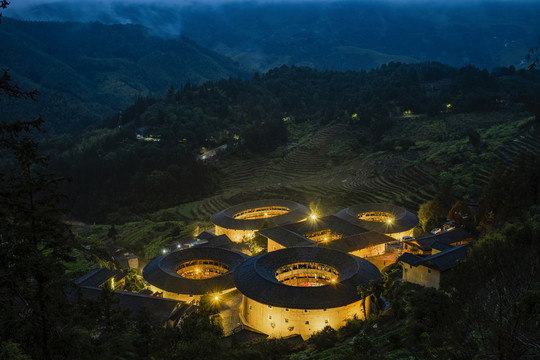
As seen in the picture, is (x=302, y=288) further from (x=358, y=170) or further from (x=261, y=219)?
(x=358, y=170)

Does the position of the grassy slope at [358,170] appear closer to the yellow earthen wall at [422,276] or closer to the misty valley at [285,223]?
the misty valley at [285,223]

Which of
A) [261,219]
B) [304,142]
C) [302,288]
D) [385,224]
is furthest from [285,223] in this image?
[304,142]

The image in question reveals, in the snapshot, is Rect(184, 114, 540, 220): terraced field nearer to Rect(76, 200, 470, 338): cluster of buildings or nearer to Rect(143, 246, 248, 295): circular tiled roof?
Rect(76, 200, 470, 338): cluster of buildings

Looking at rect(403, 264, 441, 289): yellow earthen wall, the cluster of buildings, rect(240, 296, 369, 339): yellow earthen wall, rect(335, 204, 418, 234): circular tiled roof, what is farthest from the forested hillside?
rect(240, 296, 369, 339): yellow earthen wall

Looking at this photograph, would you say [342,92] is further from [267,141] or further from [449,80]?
[267,141]

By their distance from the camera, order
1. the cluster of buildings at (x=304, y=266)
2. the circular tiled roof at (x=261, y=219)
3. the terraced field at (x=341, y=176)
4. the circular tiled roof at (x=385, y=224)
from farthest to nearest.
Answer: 1. the terraced field at (x=341, y=176)
2. the circular tiled roof at (x=261, y=219)
3. the circular tiled roof at (x=385, y=224)
4. the cluster of buildings at (x=304, y=266)

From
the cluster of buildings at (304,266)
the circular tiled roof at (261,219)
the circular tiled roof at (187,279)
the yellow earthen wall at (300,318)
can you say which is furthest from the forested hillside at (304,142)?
the yellow earthen wall at (300,318)
